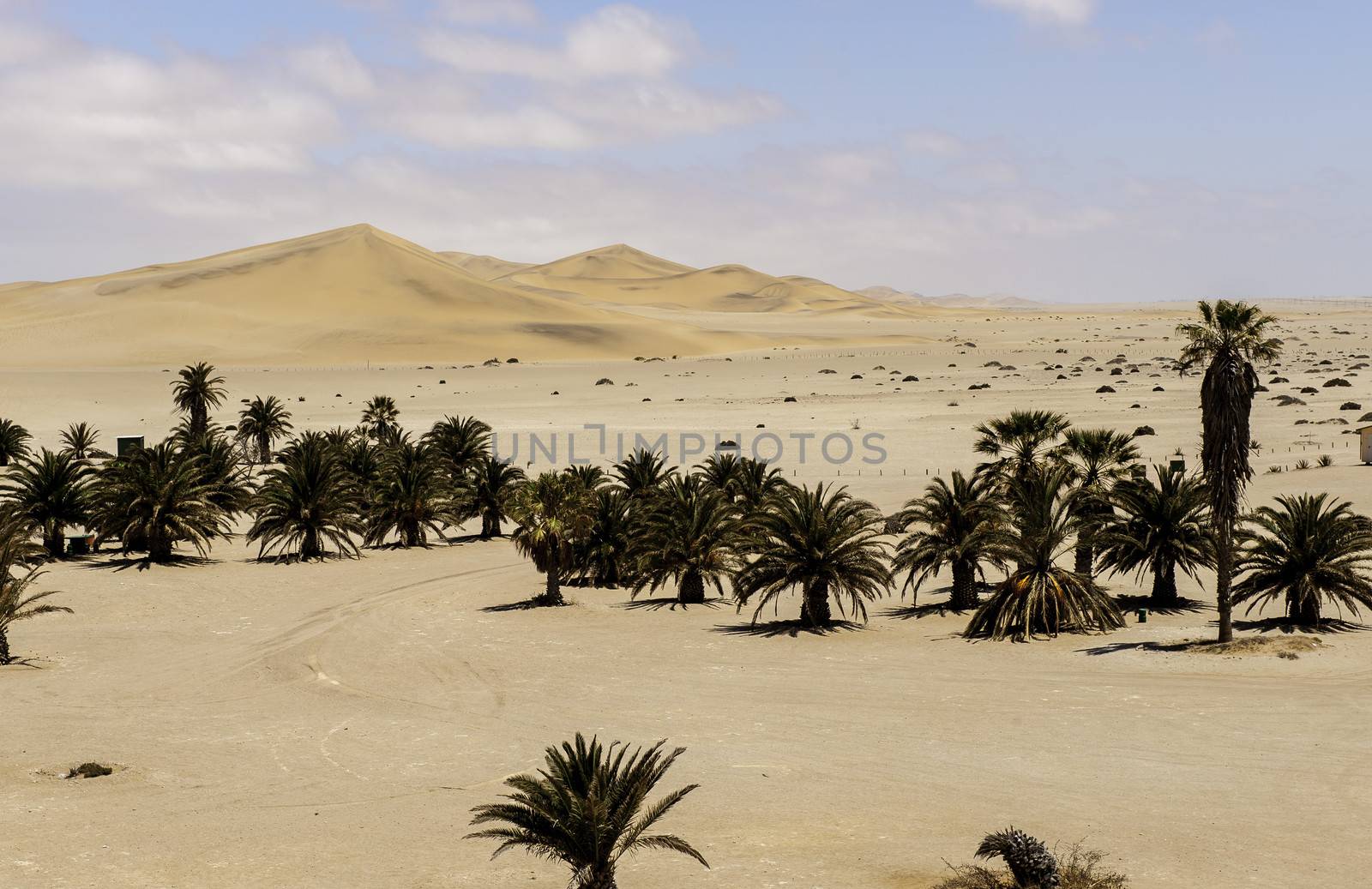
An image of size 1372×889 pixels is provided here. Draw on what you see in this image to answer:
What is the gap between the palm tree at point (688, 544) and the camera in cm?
2936

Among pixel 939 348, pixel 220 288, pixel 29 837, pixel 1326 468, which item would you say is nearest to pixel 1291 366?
pixel 939 348

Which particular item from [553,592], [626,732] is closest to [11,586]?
[553,592]

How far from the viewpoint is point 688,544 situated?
96.6ft

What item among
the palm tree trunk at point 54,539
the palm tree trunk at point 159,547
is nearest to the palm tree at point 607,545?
the palm tree trunk at point 159,547

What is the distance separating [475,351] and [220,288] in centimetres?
5522

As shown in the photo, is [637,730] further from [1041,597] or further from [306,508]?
[306,508]

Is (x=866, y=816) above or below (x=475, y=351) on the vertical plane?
below

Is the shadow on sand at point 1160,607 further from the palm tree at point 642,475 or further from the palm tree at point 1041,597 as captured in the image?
the palm tree at point 642,475

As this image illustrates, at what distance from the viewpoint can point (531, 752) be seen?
17.5m

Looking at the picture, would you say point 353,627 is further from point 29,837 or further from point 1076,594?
point 1076,594

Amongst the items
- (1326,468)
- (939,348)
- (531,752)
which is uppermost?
(939,348)

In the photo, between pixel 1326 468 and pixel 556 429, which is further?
pixel 556 429

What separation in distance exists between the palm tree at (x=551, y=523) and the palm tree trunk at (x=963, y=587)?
8556 millimetres

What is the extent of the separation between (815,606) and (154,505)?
1849 cm
